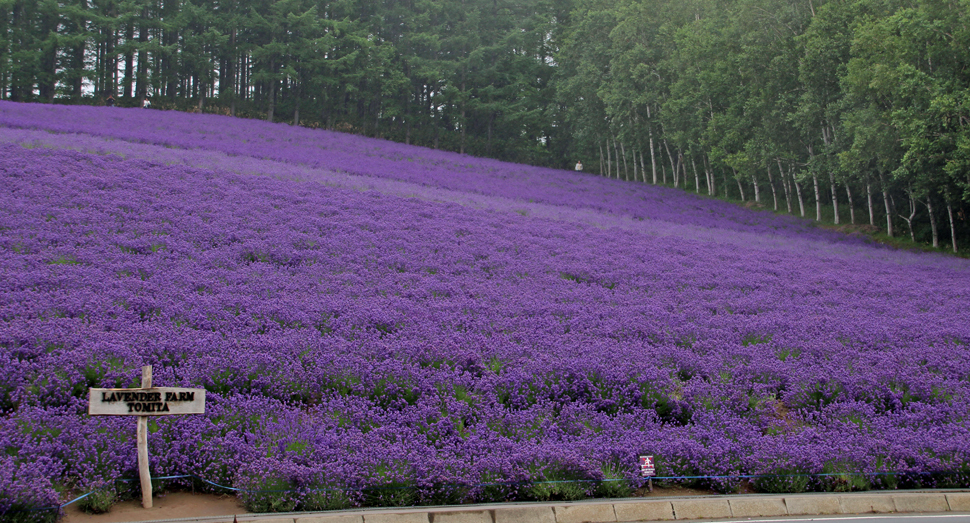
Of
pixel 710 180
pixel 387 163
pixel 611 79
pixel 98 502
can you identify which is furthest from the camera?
pixel 611 79

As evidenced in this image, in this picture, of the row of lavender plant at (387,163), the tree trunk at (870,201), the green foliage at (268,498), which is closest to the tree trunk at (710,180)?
the row of lavender plant at (387,163)

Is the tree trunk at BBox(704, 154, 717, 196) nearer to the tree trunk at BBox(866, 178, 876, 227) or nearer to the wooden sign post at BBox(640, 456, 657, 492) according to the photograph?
the tree trunk at BBox(866, 178, 876, 227)

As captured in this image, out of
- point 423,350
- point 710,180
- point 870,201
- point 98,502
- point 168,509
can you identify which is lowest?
point 168,509

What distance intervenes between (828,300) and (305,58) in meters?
50.0

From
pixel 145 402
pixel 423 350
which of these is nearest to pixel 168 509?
pixel 145 402

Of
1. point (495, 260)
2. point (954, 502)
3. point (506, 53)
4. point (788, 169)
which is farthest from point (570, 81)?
point (954, 502)

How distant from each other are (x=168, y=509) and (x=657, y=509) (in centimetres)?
416

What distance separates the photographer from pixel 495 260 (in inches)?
569

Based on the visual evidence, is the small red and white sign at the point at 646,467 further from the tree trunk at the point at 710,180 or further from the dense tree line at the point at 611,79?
the tree trunk at the point at 710,180

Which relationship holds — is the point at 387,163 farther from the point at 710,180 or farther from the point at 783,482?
the point at 783,482

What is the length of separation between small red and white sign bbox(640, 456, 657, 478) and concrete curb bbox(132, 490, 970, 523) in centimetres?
34

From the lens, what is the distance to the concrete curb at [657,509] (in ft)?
16.8

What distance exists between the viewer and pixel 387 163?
1252 inches

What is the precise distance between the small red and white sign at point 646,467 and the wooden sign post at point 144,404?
405 centimetres
